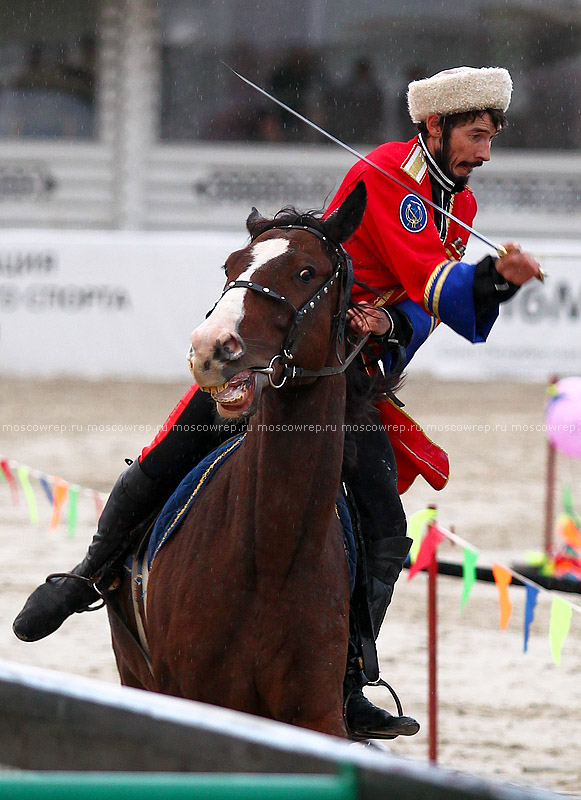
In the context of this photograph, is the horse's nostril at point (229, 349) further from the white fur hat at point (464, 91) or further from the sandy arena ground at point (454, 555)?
the sandy arena ground at point (454, 555)

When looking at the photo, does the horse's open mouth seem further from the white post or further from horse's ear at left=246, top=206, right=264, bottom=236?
the white post

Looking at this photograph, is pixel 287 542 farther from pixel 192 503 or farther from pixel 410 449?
pixel 410 449

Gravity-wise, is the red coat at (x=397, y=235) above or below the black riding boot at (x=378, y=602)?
above

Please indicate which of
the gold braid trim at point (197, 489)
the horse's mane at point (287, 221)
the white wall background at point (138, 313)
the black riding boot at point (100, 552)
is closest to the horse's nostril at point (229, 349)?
the horse's mane at point (287, 221)

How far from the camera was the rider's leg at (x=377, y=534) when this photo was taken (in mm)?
3402

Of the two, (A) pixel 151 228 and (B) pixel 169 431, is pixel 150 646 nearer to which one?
(B) pixel 169 431

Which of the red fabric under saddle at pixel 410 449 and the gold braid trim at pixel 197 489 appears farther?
the red fabric under saddle at pixel 410 449

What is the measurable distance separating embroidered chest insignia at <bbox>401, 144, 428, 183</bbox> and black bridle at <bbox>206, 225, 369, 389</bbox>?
425 millimetres

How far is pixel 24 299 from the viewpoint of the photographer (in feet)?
44.3

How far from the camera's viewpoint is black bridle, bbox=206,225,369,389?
9.37 feet

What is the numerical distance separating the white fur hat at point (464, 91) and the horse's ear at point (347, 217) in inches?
16.1

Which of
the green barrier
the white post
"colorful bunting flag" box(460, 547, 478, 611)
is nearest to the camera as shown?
the green barrier

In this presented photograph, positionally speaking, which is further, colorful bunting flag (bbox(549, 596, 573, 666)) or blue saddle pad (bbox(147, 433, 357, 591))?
colorful bunting flag (bbox(549, 596, 573, 666))

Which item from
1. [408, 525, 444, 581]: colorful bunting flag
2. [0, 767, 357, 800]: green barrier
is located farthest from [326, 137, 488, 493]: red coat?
[0, 767, 357, 800]: green barrier
